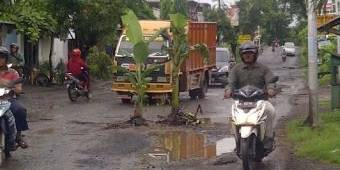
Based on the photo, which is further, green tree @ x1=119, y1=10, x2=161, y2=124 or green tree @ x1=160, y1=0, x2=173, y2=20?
green tree @ x1=160, y1=0, x2=173, y2=20

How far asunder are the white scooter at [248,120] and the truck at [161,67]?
9028 millimetres

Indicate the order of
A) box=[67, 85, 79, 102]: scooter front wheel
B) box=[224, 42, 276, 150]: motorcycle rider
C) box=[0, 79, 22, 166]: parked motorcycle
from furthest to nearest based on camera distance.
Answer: box=[67, 85, 79, 102]: scooter front wheel → box=[0, 79, 22, 166]: parked motorcycle → box=[224, 42, 276, 150]: motorcycle rider

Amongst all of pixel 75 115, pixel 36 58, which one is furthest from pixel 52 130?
pixel 36 58

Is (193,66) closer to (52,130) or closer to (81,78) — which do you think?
(81,78)

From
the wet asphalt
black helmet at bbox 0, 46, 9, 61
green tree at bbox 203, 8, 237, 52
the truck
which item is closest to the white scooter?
the wet asphalt

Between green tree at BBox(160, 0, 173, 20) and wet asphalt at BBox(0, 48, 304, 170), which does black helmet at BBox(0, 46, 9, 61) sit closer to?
wet asphalt at BBox(0, 48, 304, 170)

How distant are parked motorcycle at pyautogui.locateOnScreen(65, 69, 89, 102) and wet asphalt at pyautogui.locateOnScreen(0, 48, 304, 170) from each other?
270 millimetres

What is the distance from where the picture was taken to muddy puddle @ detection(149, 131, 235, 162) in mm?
10766

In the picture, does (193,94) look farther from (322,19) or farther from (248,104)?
(248,104)

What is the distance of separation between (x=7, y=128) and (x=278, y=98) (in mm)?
14383

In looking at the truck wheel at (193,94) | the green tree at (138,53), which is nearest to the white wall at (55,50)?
the truck wheel at (193,94)

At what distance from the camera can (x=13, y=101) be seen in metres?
9.87

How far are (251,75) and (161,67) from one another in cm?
993

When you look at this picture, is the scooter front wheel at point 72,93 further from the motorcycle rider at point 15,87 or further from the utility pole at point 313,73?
the motorcycle rider at point 15,87
